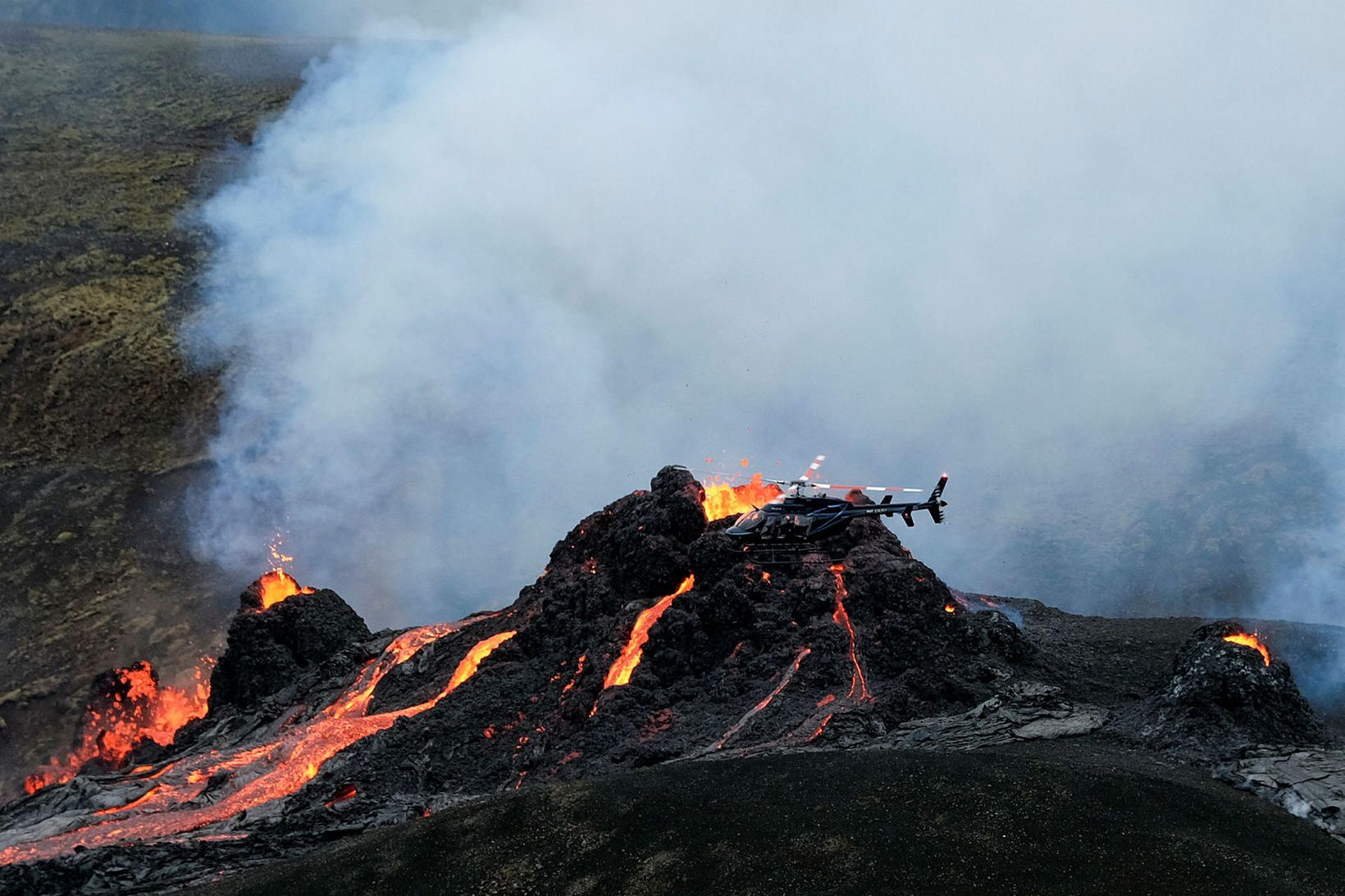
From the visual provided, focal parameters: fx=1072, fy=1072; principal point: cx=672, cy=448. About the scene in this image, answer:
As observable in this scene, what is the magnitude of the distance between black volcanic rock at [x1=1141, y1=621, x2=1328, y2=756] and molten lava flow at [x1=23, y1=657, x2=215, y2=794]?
3828 centimetres

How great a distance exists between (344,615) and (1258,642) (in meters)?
34.5

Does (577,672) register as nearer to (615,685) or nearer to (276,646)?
(615,685)

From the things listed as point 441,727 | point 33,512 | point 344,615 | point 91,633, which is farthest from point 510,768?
point 33,512

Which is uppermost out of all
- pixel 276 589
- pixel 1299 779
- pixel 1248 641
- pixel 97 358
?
pixel 97 358

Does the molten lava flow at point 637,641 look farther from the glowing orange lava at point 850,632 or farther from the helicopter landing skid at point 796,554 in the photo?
the glowing orange lava at point 850,632

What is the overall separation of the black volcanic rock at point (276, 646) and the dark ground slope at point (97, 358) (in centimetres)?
1277

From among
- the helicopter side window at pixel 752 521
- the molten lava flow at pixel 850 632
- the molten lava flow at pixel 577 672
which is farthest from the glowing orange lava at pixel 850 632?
the molten lava flow at pixel 577 672

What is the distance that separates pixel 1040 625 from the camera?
40.1m

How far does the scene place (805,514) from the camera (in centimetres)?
3509

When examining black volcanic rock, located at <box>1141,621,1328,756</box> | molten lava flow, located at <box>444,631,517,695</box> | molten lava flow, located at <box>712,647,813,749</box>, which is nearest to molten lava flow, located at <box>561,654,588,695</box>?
molten lava flow, located at <box>444,631,517,695</box>

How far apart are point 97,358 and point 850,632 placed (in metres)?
64.9

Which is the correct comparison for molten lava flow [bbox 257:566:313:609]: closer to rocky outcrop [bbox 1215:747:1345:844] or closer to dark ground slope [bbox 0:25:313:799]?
dark ground slope [bbox 0:25:313:799]

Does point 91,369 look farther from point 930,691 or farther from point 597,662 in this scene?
A: point 930,691

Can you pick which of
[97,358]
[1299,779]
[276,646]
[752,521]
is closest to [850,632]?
[752,521]
